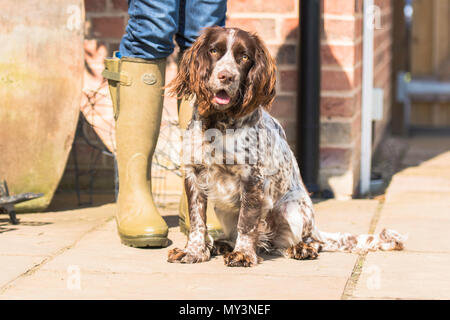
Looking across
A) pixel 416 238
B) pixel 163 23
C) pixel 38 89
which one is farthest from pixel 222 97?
pixel 38 89

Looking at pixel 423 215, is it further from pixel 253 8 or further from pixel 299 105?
pixel 253 8

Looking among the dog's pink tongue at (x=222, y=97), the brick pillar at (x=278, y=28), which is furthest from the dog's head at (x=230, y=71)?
the brick pillar at (x=278, y=28)

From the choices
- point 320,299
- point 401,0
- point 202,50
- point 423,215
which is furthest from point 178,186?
point 401,0

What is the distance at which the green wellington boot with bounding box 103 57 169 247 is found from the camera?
12.7 ft

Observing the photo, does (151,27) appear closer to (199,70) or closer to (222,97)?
(199,70)

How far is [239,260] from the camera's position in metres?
3.47

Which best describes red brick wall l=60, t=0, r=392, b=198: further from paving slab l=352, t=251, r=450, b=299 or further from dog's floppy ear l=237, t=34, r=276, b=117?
dog's floppy ear l=237, t=34, r=276, b=117

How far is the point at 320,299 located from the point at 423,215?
1724mm

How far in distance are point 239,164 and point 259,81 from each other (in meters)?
0.36

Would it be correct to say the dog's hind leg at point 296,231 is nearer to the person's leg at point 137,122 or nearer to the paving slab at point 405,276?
the paving slab at point 405,276

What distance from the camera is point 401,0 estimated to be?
795 centimetres

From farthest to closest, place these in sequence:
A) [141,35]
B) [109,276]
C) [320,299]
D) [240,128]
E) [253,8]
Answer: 1. [253,8]
2. [141,35]
3. [240,128]
4. [109,276]
5. [320,299]

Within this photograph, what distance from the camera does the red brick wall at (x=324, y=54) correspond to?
16.4 ft

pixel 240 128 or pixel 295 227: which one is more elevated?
pixel 240 128
